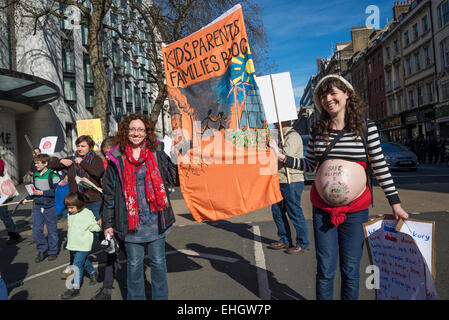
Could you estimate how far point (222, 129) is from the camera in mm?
3477

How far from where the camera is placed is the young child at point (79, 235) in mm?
3998

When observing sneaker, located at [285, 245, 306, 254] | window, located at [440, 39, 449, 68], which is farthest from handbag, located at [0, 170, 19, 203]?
window, located at [440, 39, 449, 68]

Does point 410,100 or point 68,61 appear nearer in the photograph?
point 68,61

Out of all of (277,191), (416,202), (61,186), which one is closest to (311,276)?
(277,191)

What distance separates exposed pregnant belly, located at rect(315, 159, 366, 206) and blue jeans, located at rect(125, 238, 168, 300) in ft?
4.77

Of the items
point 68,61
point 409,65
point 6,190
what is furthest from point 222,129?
point 409,65

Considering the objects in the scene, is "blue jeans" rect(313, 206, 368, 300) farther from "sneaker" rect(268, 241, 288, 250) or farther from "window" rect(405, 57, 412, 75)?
"window" rect(405, 57, 412, 75)

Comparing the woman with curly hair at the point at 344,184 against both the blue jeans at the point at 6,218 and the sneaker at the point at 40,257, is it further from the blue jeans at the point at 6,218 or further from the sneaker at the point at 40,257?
the blue jeans at the point at 6,218

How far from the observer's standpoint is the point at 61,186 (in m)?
5.76

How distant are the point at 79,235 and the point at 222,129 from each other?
210 cm

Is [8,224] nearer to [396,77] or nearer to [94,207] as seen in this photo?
[94,207]

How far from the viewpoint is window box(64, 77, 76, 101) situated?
2445 cm

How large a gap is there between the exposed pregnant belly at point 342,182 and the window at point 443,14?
102 ft

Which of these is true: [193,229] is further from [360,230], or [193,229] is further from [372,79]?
[372,79]
